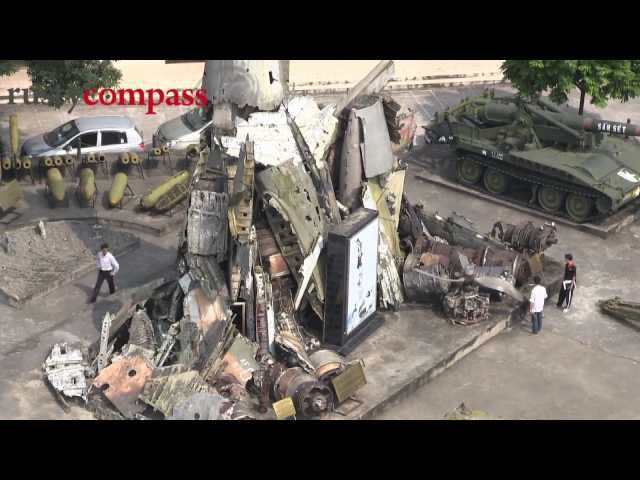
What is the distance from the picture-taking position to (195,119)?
28.2 metres

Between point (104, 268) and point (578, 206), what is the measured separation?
35.7 feet

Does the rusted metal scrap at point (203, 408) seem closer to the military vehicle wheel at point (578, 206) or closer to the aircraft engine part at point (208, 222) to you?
the aircraft engine part at point (208, 222)

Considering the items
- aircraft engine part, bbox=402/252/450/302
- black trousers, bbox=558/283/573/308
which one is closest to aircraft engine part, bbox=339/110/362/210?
aircraft engine part, bbox=402/252/450/302

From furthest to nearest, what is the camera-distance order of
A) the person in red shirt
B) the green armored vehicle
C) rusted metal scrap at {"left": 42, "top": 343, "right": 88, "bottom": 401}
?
the green armored vehicle
the person in red shirt
rusted metal scrap at {"left": 42, "top": 343, "right": 88, "bottom": 401}

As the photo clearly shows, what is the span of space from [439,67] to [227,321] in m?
20.1

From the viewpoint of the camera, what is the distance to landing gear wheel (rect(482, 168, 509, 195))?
26.1 meters

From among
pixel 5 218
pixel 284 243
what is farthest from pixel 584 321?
pixel 5 218

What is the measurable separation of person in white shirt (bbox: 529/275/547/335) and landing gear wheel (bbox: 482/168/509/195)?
640 centimetres

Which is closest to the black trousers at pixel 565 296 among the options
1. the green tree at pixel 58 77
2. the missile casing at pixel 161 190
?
the missile casing at pixel 161 190

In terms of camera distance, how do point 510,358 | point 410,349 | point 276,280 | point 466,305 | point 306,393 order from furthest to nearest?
point 466,305 < point 510,358 < point 410,349 < point 276,280 < point 306,393

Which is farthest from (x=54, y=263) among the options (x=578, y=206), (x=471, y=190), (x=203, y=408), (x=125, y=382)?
(x=578, y=206)

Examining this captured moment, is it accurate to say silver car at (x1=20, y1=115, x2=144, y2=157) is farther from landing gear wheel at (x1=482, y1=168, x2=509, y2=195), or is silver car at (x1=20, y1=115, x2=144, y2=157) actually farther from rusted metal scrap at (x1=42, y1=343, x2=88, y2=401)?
rusted metal scrap at (x1=42, y1=343, x2=88, y2=401)

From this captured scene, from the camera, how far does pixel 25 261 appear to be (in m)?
21.8

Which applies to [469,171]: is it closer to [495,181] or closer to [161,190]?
[495,181]
